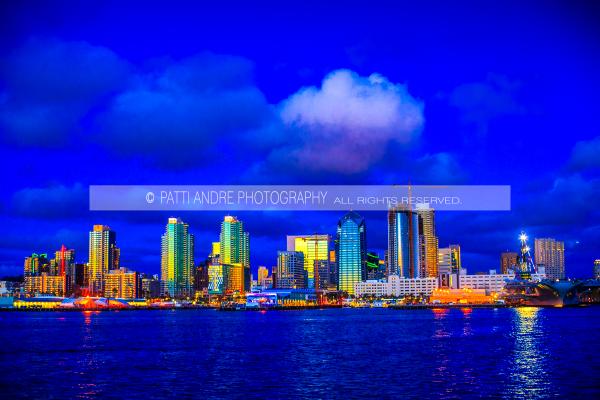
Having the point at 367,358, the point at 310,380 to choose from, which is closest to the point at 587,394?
the point at 310,380

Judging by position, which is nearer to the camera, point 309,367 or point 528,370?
point 528,370

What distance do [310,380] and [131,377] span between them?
12.5 m

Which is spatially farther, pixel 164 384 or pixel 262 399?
pixel 164 384

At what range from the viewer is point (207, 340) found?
8650 cm

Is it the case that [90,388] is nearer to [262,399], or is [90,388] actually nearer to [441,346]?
[262,399]

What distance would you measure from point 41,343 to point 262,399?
50.9 metres

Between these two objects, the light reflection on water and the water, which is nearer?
the light reflection on water

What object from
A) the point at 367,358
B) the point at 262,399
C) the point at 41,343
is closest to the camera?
the point at 262,399

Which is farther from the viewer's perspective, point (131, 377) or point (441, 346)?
point (441, 346)

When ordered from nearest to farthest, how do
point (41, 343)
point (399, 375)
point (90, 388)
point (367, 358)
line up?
point (90, 388) < point (399, 375) < point (367, 358) < point (41, 343)

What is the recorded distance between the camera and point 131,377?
50.4 metres

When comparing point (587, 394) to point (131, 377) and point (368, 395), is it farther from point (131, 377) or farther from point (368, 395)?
point (131, 377)

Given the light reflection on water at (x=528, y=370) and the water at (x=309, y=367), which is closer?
the light reflection on water at (x=528, y=370)

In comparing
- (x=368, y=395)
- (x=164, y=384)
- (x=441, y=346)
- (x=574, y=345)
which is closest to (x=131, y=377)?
(x=164, y=384)
